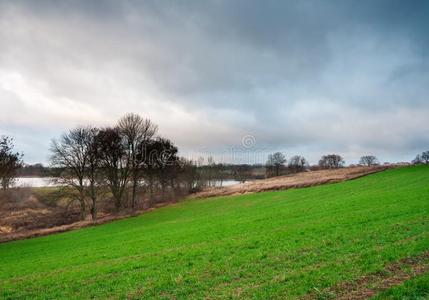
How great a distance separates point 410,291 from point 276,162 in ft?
425

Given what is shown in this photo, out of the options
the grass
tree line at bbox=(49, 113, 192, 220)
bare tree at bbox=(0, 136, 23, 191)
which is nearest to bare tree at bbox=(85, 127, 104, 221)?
tree line at bbox=(49, 113, 192, 220)

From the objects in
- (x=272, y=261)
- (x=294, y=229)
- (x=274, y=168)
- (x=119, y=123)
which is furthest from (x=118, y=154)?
(x=274, y=168)

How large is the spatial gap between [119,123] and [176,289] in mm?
57333

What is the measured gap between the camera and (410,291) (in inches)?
336

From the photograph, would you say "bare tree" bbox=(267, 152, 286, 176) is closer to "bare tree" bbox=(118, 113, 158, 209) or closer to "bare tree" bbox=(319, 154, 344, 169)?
"bare tree" bbox=(319, 154, 344, 169)

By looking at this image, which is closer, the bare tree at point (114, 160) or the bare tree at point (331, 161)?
the bare tree at point (114, 160)

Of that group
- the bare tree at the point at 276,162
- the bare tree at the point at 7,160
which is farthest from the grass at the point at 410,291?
the bare tree at the point at 276,162

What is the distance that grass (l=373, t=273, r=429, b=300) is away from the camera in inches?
327

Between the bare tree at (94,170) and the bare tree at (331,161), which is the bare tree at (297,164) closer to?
the bare tree at (331,161)

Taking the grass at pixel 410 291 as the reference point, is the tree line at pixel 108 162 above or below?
above

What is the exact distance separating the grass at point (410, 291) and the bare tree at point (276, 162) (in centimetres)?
12852

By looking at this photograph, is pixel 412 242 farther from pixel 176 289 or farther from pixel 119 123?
pixel 119 123

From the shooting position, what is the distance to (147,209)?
2372 inches

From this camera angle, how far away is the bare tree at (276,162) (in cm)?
13662
